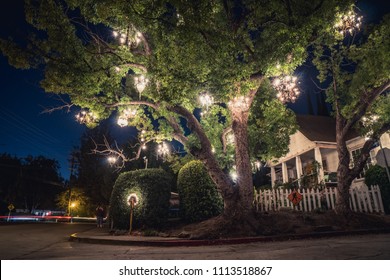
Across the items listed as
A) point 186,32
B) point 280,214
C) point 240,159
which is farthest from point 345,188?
point 186,32

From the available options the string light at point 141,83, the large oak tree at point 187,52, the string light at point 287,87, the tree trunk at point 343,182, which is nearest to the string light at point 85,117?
the large oak tree at point 187,52

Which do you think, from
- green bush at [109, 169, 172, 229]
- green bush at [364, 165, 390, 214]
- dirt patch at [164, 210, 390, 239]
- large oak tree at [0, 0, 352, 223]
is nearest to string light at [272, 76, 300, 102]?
large oak tree at [0, 0, 352, 223]

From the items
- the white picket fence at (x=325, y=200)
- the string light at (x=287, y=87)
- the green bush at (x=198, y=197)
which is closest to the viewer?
the string light at (x=287, y=87)

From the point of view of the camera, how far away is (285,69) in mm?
9828

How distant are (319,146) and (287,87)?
8.68 m

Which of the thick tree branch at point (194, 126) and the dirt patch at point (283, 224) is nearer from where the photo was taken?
the dirt patch at point (283, 224)

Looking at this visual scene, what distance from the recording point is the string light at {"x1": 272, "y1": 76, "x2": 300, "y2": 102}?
12125 mm

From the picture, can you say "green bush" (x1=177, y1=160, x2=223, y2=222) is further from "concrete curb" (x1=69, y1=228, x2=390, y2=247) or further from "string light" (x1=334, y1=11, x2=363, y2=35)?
"string light" (x1=334, y1=11, x2=363, y2=35)

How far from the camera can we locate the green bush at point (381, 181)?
44.0ft

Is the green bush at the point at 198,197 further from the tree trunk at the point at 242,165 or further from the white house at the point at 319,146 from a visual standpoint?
the white house at the point at 319,146

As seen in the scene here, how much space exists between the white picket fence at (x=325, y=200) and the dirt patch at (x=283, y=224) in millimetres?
1216

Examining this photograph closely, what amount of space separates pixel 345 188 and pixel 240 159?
185 inches

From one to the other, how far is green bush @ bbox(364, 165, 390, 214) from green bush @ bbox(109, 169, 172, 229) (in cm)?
1158
